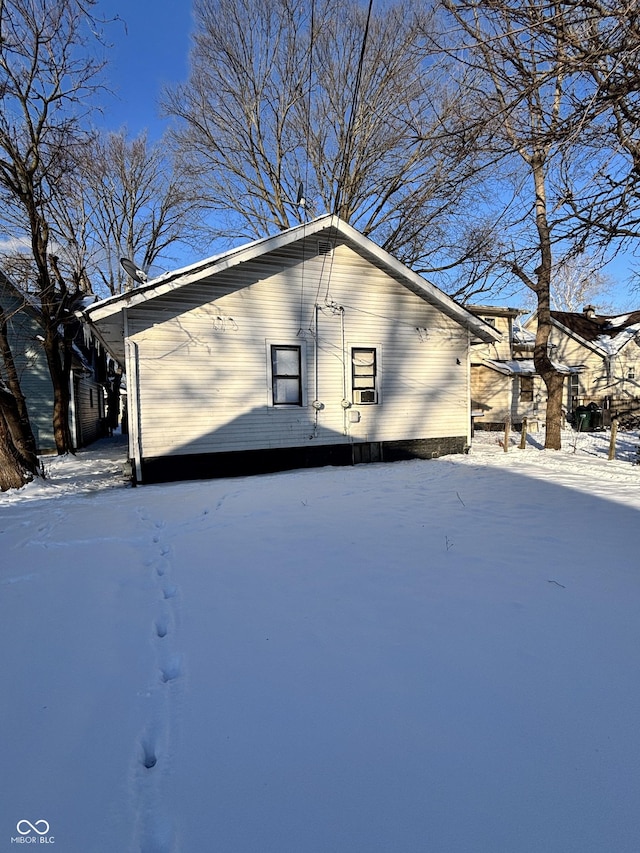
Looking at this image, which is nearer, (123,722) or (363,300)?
(123,722)

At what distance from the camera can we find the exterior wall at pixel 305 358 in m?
8.50

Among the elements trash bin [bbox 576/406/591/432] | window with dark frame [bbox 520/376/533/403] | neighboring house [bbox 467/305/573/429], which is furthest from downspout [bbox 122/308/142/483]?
window with dark frame [bbox 520/376/533/403]

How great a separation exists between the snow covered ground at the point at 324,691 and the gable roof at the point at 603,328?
23.3 m

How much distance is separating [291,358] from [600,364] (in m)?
21.9

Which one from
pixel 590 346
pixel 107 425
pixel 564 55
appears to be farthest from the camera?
pixel 107 425

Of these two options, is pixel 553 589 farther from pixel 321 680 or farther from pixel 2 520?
pixel 2 520

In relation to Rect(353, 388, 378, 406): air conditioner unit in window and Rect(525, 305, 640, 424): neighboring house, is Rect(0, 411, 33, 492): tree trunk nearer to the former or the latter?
Rect(353, 388, 378, 406): air conditioner unit in window

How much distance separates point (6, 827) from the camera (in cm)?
152

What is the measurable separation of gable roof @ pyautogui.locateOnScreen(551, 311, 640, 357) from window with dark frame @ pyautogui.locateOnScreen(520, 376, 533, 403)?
4.48 meters

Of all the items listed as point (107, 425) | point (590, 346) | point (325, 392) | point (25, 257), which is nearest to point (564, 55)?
point (325, 392)

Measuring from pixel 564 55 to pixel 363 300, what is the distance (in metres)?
5.93

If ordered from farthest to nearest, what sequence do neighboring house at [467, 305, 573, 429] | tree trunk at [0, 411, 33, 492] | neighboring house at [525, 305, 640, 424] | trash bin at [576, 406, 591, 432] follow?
neighboring house at [525, 305, 640, 424]
neighboring house at [467, 305, 573, 429]
trash bin at [576, 406, 591, 432]
tree trunk at [0, 411, 33, 492]

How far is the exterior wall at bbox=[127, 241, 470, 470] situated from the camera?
8.50 metres

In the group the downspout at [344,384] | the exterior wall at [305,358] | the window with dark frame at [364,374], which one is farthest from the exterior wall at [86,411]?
the window with dark frame at [364,374]
